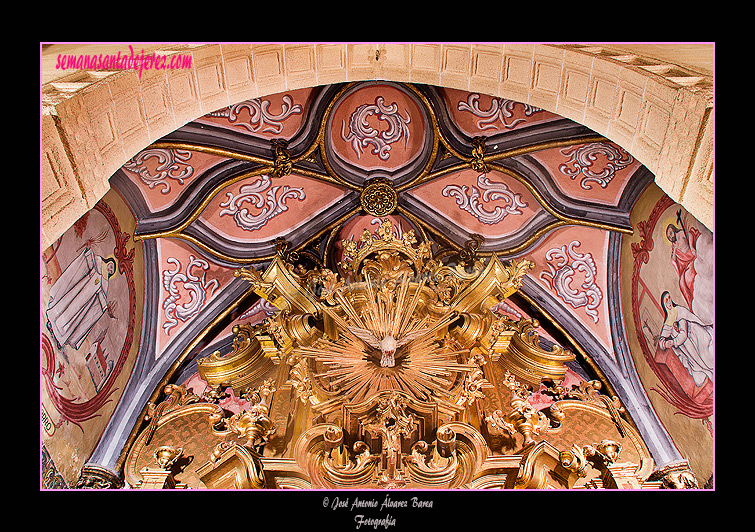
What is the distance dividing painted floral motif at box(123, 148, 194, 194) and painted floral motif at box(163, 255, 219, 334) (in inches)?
34.0

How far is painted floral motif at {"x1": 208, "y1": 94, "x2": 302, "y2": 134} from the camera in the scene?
5621 mm

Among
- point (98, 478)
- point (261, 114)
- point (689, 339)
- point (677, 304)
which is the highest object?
point (261, 114)

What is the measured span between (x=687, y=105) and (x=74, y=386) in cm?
460

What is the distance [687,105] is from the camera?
3.84 metres

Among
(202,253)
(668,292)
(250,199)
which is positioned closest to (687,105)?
(668,292)

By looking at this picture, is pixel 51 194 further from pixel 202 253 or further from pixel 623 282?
pixel 623 282

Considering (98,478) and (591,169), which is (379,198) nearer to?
(591,169)

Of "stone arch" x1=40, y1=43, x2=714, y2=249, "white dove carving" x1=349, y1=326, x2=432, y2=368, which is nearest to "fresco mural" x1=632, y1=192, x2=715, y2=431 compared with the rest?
"stone arch" x1=40, y1=43, x2=714, y2=249

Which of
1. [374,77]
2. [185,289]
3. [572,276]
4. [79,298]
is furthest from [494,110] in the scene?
[79,298]

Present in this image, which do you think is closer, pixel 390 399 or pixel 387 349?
pixel 390 399

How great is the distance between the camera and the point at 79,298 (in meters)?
5.54

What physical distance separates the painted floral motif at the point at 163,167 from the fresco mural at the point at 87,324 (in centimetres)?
28

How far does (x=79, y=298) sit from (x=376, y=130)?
270cm

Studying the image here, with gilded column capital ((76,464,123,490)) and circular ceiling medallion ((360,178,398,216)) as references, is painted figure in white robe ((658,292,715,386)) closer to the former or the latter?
circular ceiling medallion ((360,178,398,216))
